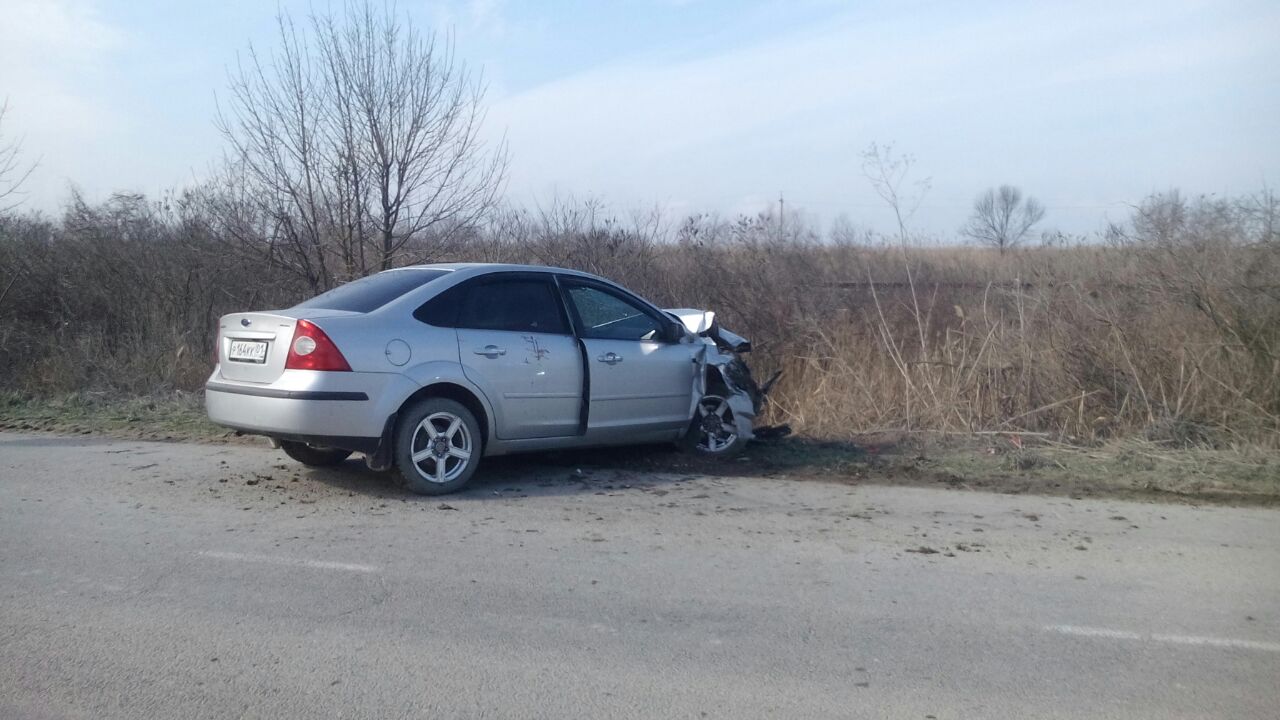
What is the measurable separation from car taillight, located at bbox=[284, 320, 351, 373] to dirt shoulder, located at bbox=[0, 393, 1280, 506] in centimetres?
214

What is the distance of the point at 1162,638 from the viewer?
4.94 m

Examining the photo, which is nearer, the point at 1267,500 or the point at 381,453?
the point at 381,453

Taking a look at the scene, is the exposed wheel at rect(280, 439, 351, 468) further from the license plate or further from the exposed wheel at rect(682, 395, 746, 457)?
the exposed wheel at rect(682, 395, 746, 457)

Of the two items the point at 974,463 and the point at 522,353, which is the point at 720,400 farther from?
the point at 974,463

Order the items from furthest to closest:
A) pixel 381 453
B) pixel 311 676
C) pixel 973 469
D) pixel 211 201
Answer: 1. pixel 211 201
2. pixel 973 469
3. pixel 381 453
4. pixel 311 676

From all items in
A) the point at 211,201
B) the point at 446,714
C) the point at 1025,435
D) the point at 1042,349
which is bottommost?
the point at 446,714

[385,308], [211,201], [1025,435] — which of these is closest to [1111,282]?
[1025,435]

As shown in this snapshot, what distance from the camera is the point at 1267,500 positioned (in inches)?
311

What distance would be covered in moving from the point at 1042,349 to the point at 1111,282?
4.64 feet

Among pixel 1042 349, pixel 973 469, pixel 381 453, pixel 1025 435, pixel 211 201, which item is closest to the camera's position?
pixel 381 453

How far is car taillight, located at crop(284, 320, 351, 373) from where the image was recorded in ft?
23.4

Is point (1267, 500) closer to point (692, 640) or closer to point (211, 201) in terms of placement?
point (692, 640)

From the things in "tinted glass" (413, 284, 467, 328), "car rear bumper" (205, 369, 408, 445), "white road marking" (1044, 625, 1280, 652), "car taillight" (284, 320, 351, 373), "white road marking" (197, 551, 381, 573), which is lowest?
"white road marking" (1044, 625, 1280, 652)

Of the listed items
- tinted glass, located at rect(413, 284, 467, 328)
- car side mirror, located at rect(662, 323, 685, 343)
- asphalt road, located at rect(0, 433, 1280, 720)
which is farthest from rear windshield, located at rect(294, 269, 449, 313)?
car side mirror, located at rect(662, 323, 685, 343)
